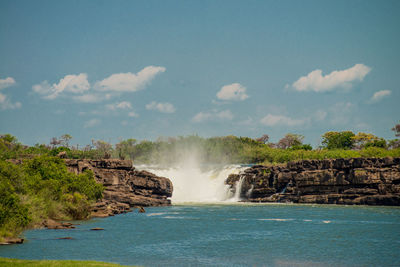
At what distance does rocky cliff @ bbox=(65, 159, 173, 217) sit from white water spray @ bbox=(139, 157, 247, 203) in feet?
47.5

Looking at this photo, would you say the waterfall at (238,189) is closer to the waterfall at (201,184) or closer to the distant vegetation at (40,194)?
the waterfall at (201,184)

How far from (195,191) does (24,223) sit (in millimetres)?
71629

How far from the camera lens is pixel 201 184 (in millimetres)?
103625

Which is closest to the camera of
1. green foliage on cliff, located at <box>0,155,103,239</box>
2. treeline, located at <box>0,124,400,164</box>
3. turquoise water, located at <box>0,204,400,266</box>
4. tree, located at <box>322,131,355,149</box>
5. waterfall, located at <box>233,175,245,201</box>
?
turquoise water, located at <box>0,204,400,266</box>

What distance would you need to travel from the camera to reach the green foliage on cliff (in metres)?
30.6

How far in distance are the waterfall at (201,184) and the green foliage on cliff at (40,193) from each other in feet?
135

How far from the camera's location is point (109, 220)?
52.6 meters

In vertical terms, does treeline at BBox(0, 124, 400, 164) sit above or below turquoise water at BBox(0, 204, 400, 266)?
above

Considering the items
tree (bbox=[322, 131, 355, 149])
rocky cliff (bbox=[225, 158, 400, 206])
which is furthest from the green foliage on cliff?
tree (bbox=[322, 131, 355, 149])

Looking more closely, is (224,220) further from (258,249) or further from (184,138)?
(184,138)

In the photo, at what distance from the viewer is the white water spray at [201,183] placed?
318ft

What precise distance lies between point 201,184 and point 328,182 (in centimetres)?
3289

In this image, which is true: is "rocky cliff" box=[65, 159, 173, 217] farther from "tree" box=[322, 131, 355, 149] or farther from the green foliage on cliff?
"tree" box=[322, 131, 355, 149]

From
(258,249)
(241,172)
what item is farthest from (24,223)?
(241,172)
